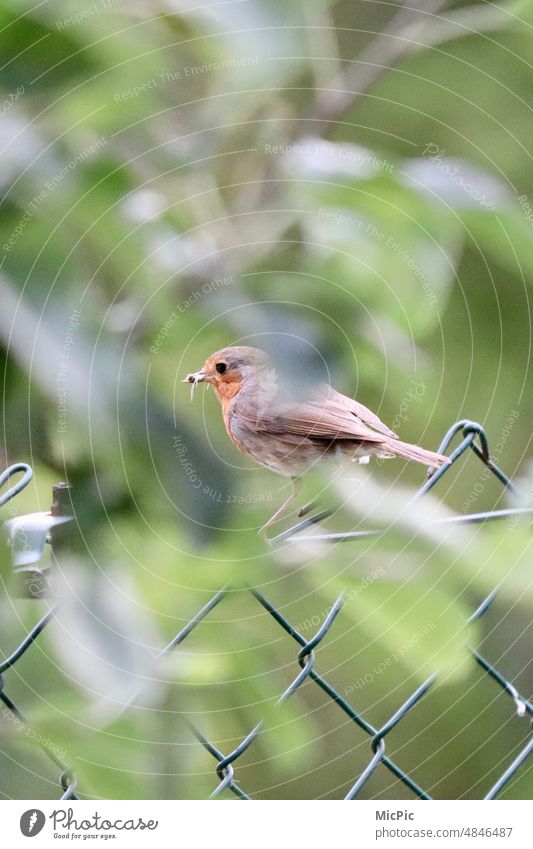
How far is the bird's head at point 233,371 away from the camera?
0.59 meters

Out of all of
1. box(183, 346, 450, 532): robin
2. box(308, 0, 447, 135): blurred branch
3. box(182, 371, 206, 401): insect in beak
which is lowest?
box(183, 346, 450, 532): robin

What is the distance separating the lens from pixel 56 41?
55 cm

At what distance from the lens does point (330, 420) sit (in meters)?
0.66

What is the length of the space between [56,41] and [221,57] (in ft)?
0.32

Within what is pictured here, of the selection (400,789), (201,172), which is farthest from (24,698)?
(400,789)

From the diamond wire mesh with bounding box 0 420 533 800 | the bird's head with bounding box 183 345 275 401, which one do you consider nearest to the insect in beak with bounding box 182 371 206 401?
the bird's head with bounding box 183 345 275 401

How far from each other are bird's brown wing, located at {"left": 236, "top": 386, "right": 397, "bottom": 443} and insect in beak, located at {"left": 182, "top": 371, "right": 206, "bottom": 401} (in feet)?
0.19

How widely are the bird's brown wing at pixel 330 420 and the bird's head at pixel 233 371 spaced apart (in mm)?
28

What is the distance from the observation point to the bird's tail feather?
63 cm

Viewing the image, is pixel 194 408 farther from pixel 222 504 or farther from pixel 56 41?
pixel 56 41

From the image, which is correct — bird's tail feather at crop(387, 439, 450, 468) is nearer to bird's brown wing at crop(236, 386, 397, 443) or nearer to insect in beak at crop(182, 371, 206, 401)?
bird's brown wing at crop(236, 386, 397, 443)

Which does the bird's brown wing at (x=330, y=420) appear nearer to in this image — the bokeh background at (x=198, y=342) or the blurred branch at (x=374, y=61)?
the bokeh background at (x=198, y=342)

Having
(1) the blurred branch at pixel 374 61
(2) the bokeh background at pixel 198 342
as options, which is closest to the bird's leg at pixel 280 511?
(2) the bokeh background at pixel 198 342

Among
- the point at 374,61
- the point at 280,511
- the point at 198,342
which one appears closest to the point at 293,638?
the point at 280,511
